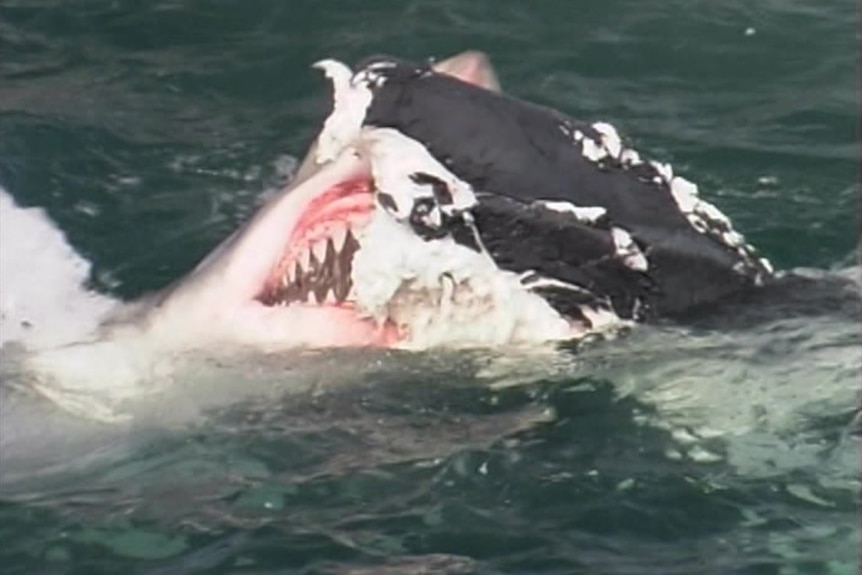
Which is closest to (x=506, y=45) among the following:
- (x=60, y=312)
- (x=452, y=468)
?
(x=60, y=312)

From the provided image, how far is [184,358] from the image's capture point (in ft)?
15.5

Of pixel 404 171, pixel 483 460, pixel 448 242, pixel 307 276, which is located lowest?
pixel 483 460

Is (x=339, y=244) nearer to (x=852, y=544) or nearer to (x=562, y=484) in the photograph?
(x=562, y=484)

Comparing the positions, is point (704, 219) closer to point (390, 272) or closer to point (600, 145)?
point (600, 145)

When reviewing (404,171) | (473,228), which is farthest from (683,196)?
(404,171)

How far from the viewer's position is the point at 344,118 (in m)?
4.55

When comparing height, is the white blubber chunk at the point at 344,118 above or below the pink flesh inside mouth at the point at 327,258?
above

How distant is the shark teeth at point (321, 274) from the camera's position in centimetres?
453

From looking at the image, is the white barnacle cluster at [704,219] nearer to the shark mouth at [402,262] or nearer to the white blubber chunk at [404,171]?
the shark mouth at [402,262]

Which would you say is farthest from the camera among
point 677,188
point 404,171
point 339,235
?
point 677,188

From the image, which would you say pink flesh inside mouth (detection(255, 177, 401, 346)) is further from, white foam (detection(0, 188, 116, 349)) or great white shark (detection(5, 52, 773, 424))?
white foam (detection(0, 188, 116, 349))

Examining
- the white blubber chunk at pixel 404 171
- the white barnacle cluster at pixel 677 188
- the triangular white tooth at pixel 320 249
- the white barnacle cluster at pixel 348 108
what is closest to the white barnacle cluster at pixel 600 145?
the white barnacle cluster at pixel 677 188

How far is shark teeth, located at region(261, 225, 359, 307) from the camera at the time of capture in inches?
178

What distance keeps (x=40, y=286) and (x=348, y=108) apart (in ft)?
3.30
